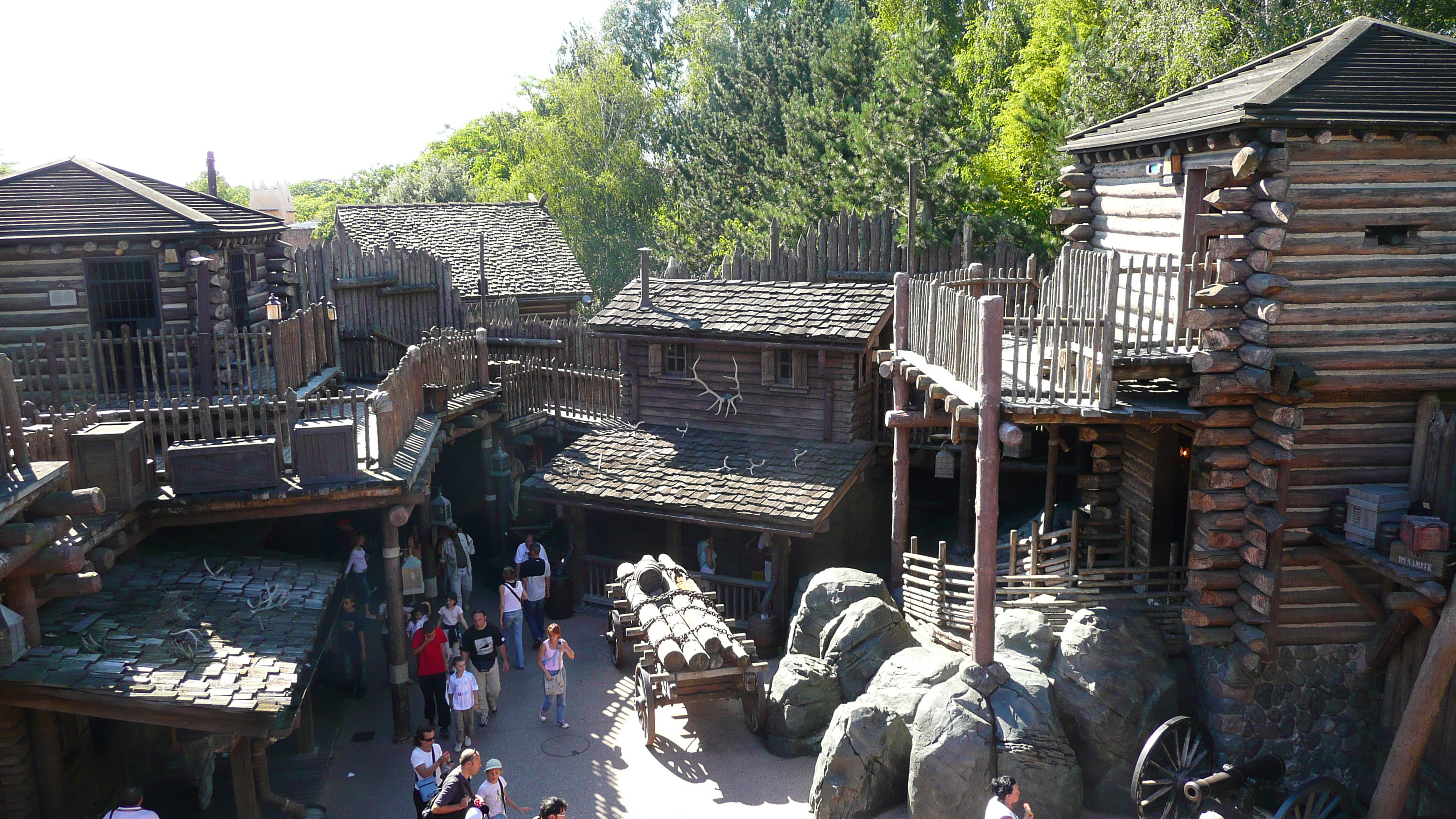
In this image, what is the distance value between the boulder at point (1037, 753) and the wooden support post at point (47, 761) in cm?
952

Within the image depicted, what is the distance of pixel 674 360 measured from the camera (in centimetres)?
2039

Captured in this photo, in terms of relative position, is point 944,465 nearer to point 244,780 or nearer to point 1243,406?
point 1243,406

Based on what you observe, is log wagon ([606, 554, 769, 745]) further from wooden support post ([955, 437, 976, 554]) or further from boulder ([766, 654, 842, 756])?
wooden support post ([955, 437, 976, 554])

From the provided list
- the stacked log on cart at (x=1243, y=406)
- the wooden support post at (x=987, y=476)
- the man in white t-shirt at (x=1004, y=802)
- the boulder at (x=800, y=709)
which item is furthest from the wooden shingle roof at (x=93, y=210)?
the stacked log on cart at (x=1243, y=406)

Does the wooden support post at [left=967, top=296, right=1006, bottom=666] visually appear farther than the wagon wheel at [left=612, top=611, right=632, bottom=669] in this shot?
No

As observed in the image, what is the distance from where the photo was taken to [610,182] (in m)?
44.3

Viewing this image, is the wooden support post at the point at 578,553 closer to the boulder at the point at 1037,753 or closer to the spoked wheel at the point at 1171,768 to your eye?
the boulder at the point at 1037,753

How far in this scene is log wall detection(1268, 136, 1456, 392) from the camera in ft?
36.7

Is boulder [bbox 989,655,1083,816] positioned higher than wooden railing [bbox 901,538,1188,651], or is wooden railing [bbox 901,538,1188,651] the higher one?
wooden railing [bbox 901,538,1188,651]

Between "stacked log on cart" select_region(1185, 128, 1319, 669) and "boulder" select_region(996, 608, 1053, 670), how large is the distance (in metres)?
1.68

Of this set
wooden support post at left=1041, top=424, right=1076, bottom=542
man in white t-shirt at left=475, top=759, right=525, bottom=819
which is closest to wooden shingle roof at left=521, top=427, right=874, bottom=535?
wooden support post at left=1041, top=424, right=1076, bottom=542

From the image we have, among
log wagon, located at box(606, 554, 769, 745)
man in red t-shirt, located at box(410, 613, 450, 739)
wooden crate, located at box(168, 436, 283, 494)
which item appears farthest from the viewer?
man in red t-shirt, located at box(410, 613, 450, 739)

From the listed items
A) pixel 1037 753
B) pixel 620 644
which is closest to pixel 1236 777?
pixel 1037 753

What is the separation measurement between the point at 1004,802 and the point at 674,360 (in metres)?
12.3
